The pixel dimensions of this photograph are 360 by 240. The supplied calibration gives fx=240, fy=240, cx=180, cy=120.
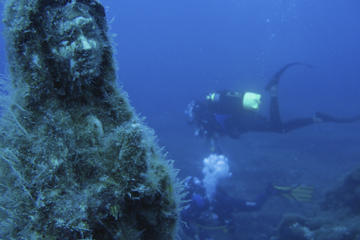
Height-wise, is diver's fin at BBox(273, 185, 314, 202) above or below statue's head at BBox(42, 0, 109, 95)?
above

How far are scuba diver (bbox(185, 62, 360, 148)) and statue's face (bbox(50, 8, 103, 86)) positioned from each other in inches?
334

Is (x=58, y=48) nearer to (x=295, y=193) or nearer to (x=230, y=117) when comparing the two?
(x=230, y=117)

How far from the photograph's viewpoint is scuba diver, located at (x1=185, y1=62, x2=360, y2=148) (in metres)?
9.44

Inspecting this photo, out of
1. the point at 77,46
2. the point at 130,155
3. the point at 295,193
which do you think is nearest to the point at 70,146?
the point at 130,155

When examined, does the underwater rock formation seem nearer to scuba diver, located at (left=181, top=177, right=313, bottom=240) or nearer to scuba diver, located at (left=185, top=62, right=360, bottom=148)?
scuba diver, located at (left=181, top=177, right=313, bottom=240)

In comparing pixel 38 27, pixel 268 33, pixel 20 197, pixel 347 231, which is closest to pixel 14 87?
pixel 38 27

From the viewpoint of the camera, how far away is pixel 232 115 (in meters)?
9.73

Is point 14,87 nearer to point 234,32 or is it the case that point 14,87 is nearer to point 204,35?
point 204,35

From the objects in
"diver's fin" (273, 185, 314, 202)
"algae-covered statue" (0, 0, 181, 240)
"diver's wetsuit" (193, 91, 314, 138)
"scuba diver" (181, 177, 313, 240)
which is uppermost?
"diver's wetsuit" (193, 91, 314, 138)

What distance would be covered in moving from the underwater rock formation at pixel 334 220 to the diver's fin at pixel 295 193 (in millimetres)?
620

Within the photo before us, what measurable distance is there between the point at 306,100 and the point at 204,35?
231ft

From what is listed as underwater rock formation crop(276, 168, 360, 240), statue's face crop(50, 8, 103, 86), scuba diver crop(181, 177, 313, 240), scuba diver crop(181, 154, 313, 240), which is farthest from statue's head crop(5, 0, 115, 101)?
underwater rock formation crop(276, 168, 360, 240)

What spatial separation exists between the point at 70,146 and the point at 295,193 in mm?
11129

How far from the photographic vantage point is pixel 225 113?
9680 millimetres
